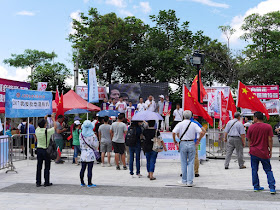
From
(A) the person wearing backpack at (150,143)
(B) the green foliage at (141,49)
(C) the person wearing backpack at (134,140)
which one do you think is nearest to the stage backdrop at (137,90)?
(B) the green foliage at (141,49)

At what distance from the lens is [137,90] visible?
95.4ft

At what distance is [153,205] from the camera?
7.29 m

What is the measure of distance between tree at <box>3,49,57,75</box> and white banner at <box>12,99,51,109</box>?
143ft

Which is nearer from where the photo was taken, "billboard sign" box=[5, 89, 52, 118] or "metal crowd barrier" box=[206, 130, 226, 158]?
"billboard sign" box=[5, 89, 52, 118]

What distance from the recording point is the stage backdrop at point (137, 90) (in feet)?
93.4

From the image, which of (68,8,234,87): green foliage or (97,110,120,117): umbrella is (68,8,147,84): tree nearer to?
(68,8,234,87): green foliage

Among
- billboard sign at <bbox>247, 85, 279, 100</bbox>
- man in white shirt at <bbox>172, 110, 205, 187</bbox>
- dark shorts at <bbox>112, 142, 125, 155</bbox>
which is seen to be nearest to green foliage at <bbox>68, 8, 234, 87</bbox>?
billboard sign at <bbox>247, 85, 279, 100</bbox>

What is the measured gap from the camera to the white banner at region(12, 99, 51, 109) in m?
12.6

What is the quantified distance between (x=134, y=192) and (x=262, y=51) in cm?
2999

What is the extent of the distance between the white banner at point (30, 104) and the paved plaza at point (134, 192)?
219 cm

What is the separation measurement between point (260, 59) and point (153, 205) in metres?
28.4

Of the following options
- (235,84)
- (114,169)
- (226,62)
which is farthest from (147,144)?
(226,62)

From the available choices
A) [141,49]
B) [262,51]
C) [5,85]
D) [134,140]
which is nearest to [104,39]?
[141,49]

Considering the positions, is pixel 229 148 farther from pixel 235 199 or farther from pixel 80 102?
pixel 80 102
